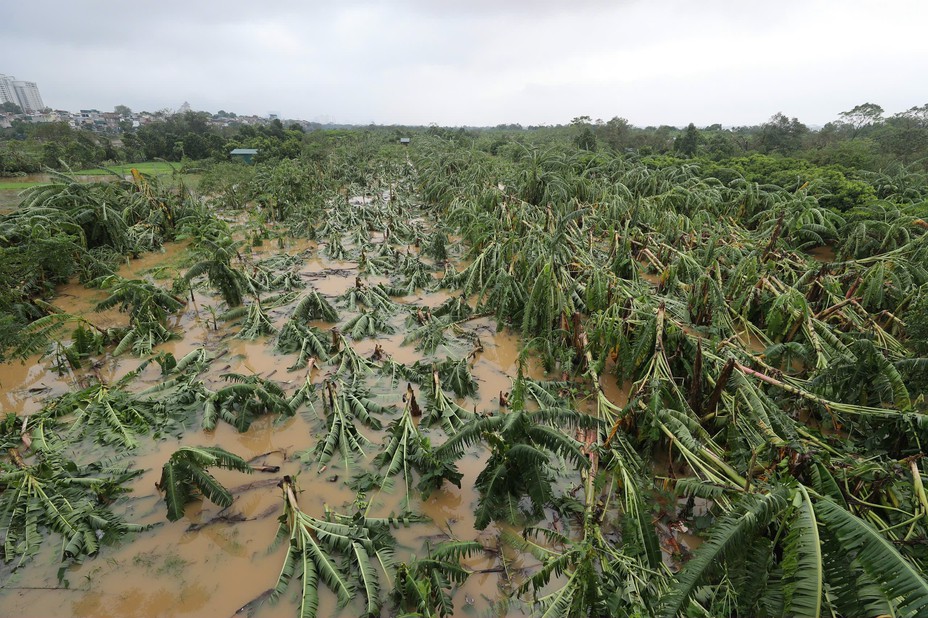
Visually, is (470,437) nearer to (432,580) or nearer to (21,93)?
Result: (432,580)

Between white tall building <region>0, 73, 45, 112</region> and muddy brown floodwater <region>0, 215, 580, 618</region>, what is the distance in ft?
622

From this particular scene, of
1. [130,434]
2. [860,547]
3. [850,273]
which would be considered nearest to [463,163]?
[850,273]

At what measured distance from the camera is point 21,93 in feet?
465

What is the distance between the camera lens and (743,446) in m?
3.91

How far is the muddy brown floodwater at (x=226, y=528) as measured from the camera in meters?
3.15

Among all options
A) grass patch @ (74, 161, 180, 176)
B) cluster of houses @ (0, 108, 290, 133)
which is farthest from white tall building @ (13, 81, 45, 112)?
grass patch @ (74, 161, 180, 176)

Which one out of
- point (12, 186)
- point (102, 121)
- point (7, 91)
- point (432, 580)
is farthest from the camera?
point (7, 91)

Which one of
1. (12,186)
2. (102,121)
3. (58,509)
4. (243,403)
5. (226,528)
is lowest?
(226,528)

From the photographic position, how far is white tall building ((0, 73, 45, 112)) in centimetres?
13125

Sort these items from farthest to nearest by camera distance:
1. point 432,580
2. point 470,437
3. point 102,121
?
1. point 102,121
2. point 470,437
3. point 432,580

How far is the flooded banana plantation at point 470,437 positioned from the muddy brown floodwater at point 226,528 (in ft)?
0.08

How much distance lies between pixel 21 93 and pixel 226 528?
736 feet

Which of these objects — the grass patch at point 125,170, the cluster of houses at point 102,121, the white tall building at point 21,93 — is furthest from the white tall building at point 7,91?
the grass patch at point 125,170

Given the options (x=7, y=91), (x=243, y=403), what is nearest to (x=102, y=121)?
(x=7, y=91)
